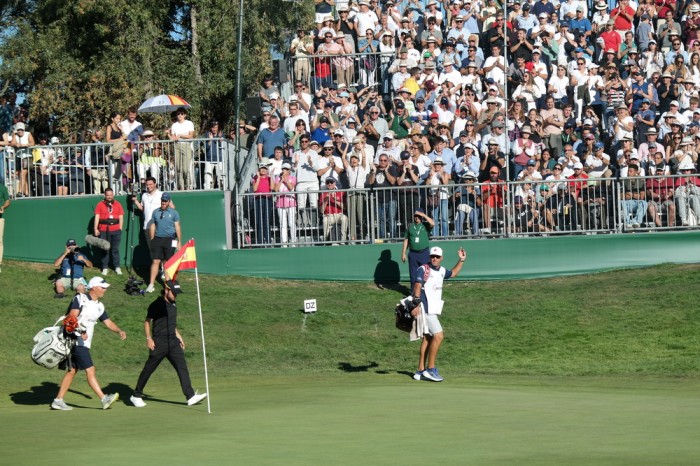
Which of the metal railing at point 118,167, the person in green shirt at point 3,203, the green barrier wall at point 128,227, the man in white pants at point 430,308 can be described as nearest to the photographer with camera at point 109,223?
the green barrier wall at point 128,227

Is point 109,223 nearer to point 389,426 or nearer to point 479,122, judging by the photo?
point 479,122

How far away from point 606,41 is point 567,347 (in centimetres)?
1082

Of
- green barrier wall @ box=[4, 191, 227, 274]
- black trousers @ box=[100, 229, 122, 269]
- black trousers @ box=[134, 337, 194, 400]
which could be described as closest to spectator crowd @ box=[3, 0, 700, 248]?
green barrier wall @ box=[4, 191, 227, 274]

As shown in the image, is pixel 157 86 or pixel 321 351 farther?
pixel 157 86

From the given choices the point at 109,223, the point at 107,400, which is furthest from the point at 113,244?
the point at 107,400

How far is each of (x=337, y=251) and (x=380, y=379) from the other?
6.34m

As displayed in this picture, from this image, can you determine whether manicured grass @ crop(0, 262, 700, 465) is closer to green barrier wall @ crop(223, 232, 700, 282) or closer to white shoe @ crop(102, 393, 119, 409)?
white shoe @ crop(102, 393, 119, 409)

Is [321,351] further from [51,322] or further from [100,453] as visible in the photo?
[100,453]

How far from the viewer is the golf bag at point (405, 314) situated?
59.9 ft

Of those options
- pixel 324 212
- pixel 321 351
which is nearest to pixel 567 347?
pixel 321 351

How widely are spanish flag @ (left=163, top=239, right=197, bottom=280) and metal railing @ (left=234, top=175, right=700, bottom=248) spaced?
8.69 m

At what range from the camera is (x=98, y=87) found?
31.3 m

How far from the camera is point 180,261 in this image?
1575 centimetres

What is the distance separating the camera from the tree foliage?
31.3 meters
